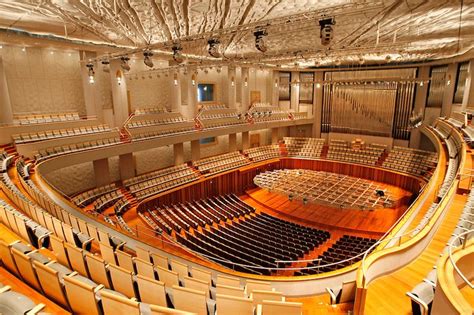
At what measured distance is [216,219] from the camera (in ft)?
34.7

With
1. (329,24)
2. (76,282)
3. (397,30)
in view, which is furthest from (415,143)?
(76,282)

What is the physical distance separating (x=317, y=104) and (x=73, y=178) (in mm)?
15213

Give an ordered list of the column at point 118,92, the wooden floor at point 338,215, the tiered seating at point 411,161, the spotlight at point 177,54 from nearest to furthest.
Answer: the spotlight at point 177,54, the wooden floor at point 338,215, the column at point 118,92, the tiered seating at point 411,161

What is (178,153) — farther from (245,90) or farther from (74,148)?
(245,90)

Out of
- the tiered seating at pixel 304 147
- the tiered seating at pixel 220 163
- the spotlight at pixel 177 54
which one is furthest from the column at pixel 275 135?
the spotlight at pixel 177 54

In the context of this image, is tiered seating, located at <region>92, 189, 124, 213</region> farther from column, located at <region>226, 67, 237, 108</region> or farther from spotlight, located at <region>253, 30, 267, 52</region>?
column, located at <region>226, 67, 237, 108</region>

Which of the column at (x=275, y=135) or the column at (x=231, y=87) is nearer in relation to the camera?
the column at (x=231, y=87)

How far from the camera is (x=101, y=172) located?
10977 millimetres

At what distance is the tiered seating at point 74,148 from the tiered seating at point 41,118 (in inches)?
61.9

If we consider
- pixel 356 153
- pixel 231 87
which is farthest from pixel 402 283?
pixel 231 87

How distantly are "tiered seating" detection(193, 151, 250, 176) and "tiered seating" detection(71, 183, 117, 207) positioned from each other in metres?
4.28

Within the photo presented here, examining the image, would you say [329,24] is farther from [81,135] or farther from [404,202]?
[404,202]

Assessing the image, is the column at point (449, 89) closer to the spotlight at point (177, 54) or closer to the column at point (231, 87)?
the column at point (231, 87)

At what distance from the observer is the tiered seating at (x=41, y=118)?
9.61 metres
